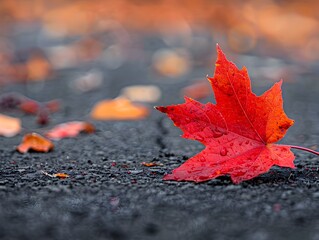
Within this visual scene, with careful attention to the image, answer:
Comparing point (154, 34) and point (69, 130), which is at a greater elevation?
point (154, 34)

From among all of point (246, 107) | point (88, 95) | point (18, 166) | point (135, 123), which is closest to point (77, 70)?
point (88, 95)

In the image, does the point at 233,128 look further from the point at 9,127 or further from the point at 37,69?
the point at 37,69

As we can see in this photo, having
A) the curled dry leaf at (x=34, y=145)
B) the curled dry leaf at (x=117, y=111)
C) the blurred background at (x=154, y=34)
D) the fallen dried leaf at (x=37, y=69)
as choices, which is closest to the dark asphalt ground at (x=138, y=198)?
the curled dry leaf at (x=34, y=145)

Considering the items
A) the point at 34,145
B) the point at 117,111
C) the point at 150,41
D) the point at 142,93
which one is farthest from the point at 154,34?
the point at 34,145

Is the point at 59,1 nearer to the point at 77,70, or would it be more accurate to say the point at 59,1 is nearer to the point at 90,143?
the point at 77,70

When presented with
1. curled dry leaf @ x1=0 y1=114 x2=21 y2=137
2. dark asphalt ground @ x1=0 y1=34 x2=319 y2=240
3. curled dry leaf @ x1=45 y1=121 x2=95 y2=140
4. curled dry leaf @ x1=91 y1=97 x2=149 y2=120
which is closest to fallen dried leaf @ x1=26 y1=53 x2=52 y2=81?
curled dry leaf @ x1=91 y1=97 x2=149 y2=120
